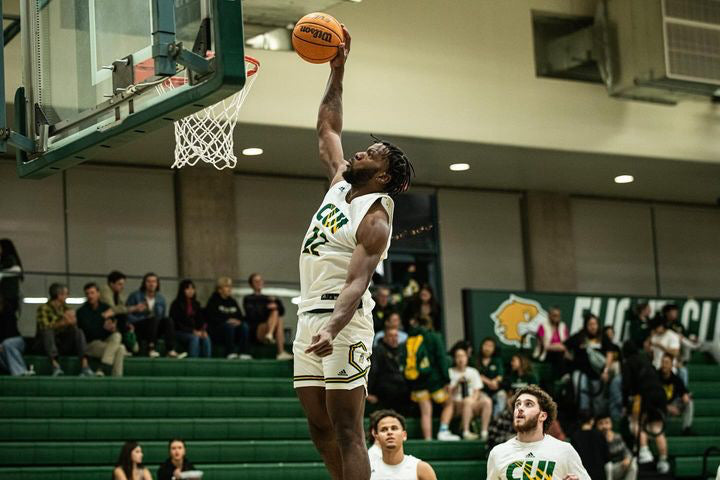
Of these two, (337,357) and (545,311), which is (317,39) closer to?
(337,357)

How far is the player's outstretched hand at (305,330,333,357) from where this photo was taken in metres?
6.57

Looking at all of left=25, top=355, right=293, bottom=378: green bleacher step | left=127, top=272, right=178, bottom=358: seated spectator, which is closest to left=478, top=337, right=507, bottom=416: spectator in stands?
left=25, top=355, right=293, bottom=378: green bleacher step

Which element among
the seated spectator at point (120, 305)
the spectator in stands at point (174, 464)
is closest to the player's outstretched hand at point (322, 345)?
the spectator in stands at point (174, 464)

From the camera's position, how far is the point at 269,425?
55.9 ft

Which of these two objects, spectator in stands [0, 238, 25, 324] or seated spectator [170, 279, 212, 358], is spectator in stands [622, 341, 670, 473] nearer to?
seated spectator [170, 279, 212, 358]

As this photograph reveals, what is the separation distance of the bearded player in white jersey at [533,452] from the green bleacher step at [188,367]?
9423mm

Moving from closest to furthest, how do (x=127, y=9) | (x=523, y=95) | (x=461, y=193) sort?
(x=127, y=9), (x=523, y=95), (x=461, y=193)

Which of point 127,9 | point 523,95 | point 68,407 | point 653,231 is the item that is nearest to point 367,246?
point 127,9

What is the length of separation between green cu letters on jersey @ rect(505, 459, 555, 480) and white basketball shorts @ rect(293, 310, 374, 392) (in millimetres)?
2230

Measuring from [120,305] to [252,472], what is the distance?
137 inches

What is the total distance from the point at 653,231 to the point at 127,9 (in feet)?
64.5

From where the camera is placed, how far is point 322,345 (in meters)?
6.58

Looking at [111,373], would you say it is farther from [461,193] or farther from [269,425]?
[461,193]

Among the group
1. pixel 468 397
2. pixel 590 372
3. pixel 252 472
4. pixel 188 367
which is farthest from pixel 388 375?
pixel 590 372
